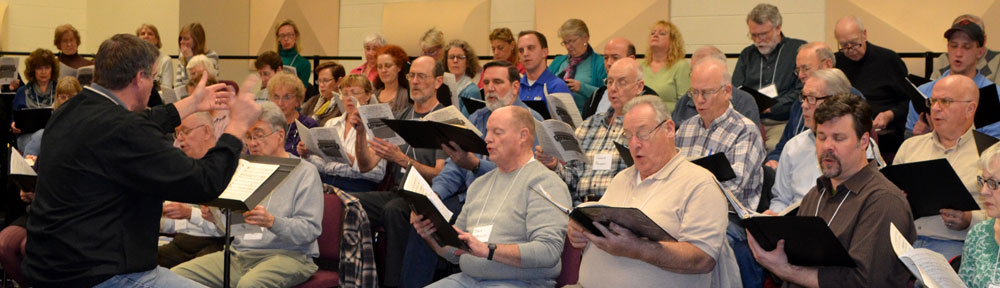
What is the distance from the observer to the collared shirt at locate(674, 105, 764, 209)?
14.2ft

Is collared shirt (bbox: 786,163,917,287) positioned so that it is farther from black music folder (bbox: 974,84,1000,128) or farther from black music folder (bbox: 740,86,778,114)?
black music folder (bbox: 740,86,778,114)

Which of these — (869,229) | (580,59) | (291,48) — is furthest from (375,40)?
(869,229)

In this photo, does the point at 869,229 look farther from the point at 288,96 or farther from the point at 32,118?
the point at 32,118

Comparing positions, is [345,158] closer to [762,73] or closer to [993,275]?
[762,73]

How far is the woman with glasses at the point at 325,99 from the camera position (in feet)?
22.0

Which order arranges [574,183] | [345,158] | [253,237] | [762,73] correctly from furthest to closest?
[762,73] → [345,158] → [574,183] → [253,237]

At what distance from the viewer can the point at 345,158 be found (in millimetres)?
5469

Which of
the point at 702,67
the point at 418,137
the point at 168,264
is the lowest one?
the point at 168,264

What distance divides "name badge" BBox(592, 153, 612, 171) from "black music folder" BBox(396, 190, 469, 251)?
131 centimetres

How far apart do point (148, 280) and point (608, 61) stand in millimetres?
4296

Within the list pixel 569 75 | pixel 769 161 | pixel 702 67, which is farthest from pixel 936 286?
pixel 569 75

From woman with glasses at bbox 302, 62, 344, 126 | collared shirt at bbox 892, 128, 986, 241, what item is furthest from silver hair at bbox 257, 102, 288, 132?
collared shirt at bbox 892, 128, 986, 241

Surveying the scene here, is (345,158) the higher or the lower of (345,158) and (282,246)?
the higher

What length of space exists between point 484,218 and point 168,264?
167 centimetres
